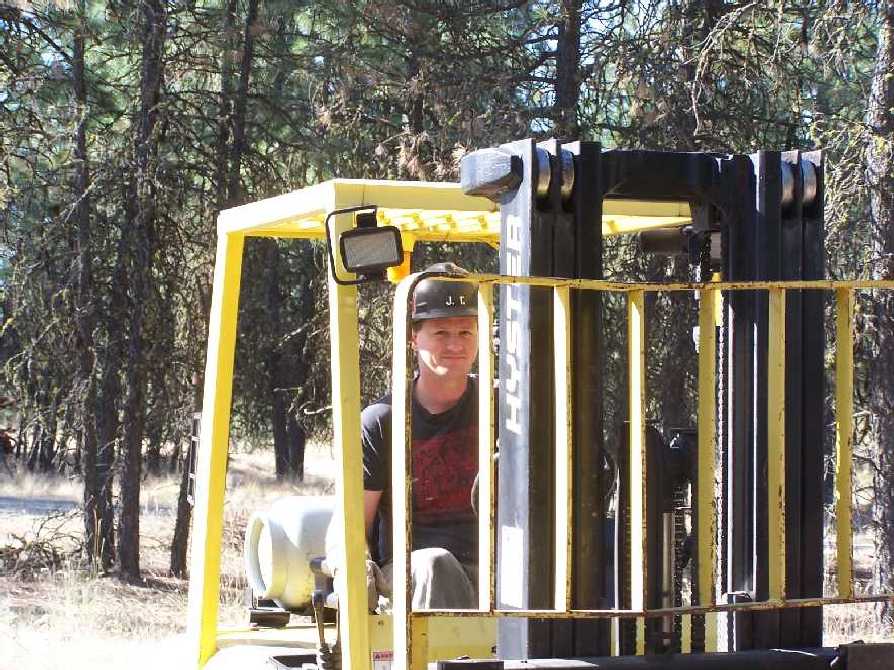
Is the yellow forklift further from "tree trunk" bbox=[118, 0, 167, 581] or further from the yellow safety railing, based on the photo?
"tree trunk" bbox=[118, 0, 167, 581]

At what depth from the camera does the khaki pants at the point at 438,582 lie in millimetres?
4141

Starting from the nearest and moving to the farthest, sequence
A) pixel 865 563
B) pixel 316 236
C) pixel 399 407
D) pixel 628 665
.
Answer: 1. pixel 399 407
2. pixel 628 665
3. pixel 316 236
4. pixel 865 563

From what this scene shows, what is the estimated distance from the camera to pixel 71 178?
13.1 meters

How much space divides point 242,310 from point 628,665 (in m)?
10.8

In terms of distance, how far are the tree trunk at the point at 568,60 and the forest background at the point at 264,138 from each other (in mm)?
20

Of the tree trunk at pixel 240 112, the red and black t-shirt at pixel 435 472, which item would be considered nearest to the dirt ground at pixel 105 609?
the red and black t-shirt at pixel 435 472

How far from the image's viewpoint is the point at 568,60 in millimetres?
11953

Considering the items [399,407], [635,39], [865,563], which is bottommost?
[865,563]

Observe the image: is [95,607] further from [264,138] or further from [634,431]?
[634,431]

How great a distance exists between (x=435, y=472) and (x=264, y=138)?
908 cm

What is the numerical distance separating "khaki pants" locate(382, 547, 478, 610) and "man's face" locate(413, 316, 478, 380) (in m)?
1.00

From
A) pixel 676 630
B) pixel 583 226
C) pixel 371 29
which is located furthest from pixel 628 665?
pixel 371 29

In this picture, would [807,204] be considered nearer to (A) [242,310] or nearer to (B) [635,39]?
(B) [635,39]

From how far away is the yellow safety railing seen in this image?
10.3 feet
